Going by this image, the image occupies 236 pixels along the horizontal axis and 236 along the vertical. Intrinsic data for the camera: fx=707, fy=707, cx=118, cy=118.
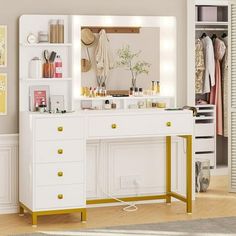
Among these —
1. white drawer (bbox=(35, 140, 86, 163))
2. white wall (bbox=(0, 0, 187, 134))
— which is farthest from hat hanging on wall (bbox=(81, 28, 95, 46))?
white drawer (bbox=(35, 140, 86, 163))

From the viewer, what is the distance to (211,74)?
847 centimetres

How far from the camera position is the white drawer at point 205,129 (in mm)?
8477

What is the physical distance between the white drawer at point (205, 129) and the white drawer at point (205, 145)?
0.06 metres

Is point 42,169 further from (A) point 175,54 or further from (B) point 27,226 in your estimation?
(A) point 175,54

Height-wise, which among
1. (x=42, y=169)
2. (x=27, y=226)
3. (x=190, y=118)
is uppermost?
(x=190, y=118)

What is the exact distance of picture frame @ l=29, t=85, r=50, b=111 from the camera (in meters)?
6.27

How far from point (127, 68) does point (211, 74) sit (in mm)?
2058

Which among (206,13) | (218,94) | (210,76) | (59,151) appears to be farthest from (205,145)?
(59,151)

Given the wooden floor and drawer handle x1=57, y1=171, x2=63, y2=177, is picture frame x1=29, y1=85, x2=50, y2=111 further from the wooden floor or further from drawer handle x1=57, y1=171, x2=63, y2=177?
the wooden floor

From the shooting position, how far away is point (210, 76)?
27.9ft

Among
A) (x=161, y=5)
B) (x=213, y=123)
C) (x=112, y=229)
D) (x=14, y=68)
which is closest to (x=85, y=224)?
(x=112, y=229)

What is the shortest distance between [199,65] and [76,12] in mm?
2376

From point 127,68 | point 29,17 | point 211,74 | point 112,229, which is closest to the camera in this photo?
point 112,229

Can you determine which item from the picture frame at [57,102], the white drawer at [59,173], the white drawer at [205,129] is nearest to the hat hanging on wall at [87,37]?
the picture frame at [57,102]
